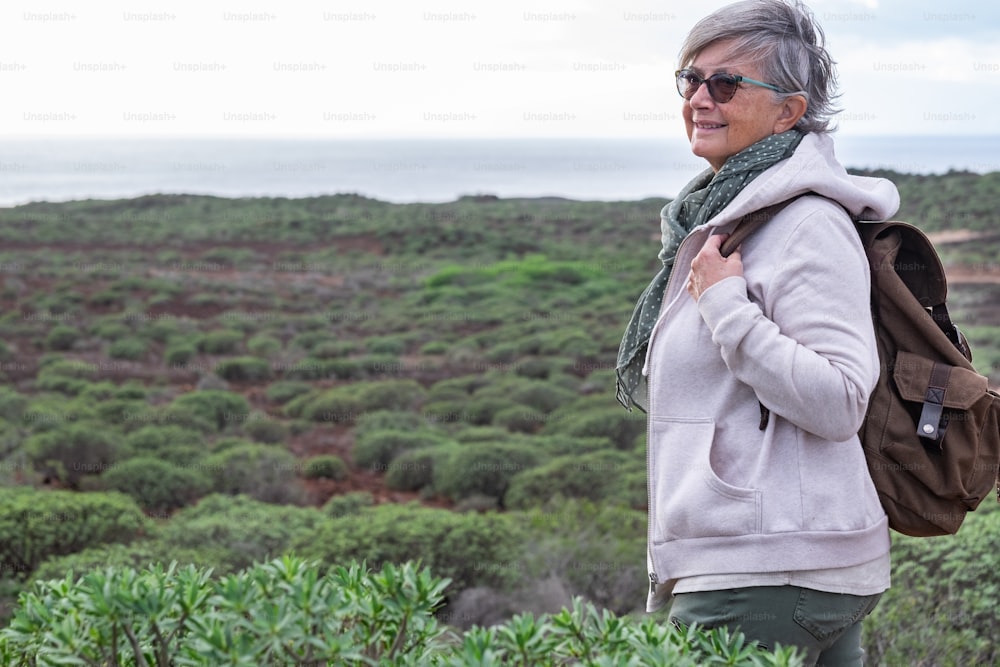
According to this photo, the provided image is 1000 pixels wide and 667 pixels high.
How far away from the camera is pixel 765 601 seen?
1599 millimetres

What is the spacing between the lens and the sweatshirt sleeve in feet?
4.93

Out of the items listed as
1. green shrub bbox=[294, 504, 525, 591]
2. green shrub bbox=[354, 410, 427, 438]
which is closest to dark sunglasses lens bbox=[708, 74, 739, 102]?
green shrub bbox=[294, 504, 525, 591]

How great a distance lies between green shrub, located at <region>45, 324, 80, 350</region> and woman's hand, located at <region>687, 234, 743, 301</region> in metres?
16.1

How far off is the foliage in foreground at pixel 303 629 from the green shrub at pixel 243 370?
42.0ft

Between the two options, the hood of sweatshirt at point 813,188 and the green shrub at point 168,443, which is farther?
the green shrub at point 168,443

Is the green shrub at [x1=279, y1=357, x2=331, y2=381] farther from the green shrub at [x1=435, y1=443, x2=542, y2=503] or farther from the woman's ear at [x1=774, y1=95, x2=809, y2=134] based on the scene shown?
the woman's ear at [x1=774, y1=95, x2=809, y2=134]

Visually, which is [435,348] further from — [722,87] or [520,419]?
[722,87]

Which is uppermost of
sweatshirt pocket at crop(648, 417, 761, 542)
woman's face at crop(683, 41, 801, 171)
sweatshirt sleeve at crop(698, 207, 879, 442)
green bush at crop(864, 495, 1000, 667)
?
woman's face at crop(683, 41, 801, 171)

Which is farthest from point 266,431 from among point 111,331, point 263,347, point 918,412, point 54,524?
point 918,412

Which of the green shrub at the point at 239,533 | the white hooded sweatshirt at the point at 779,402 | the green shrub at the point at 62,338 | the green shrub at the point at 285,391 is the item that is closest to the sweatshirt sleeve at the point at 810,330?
the white hooded sweatshirt at the point at 779,402

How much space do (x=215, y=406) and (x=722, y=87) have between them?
Answer: 34.0 feet

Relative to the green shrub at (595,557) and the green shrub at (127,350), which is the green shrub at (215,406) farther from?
the green shrub at (595,557)

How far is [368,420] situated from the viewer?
429 inches

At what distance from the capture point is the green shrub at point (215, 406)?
11008mm
